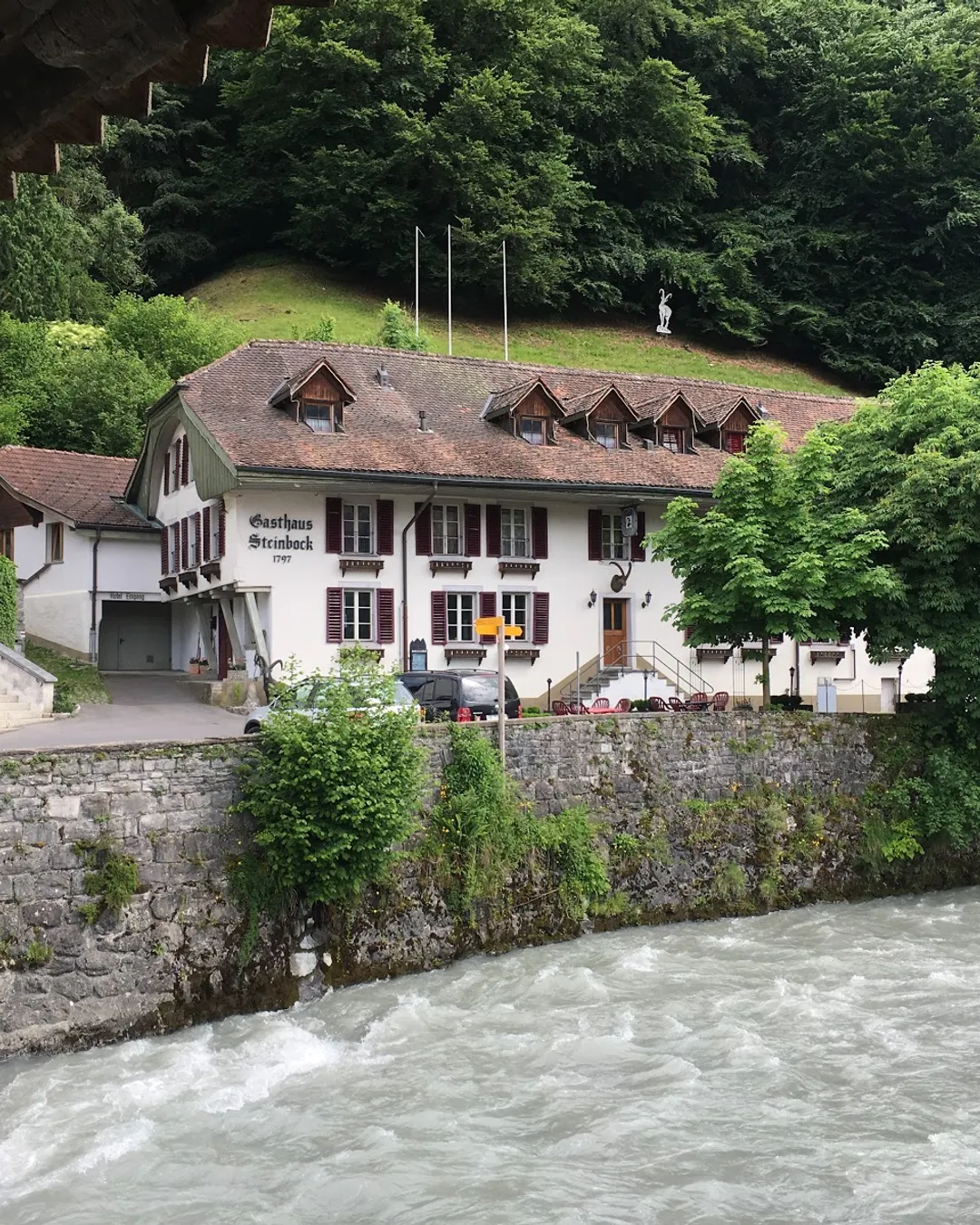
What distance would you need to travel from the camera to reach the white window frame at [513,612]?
93.1 feet

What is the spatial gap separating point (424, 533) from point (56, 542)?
13.0 m

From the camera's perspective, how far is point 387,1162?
10.4 m

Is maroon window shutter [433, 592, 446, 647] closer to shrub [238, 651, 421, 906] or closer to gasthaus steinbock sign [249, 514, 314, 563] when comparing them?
gasthaus steinbock sign [249, 514, 314, 563]

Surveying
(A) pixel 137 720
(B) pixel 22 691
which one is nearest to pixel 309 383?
(A) pixel 137 720

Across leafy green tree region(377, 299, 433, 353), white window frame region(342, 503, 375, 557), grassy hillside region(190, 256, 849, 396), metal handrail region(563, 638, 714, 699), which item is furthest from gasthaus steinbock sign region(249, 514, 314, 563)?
grassy hillside region(190, 256, 849, 396)

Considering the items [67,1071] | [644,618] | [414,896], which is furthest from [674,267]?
[67,1071]

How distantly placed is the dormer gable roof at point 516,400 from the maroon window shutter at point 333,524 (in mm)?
5184

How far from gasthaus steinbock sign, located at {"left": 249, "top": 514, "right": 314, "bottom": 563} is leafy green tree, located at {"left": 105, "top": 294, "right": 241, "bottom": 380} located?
1950cm

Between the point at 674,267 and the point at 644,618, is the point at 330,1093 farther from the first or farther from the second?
the point at 674,267

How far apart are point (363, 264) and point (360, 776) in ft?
157

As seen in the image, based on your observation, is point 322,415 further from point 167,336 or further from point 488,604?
point 167,336

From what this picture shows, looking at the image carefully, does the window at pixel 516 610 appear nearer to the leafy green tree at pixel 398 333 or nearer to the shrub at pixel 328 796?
the shrub at pixel 328 796

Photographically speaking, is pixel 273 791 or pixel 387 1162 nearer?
pixel 387 1162

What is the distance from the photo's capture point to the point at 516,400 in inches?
1172
